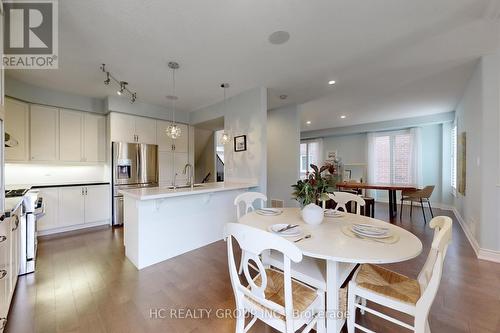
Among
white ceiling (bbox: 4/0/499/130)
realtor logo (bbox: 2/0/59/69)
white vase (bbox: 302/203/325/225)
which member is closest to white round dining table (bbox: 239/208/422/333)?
white vase (bbox: 302/203/325/225)

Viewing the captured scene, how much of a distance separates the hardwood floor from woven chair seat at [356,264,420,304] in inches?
17.0

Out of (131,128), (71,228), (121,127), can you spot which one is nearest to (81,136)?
(121,127)

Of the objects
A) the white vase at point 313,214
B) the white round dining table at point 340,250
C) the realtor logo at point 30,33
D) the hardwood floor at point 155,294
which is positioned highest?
the realtor logo at point 30,33

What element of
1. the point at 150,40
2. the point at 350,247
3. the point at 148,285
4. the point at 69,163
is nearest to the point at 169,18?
the point at 150,40

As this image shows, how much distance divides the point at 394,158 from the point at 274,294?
6.84 meters

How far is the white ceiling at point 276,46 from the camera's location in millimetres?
1816

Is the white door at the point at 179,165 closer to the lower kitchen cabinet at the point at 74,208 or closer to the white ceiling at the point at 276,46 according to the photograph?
the lower kitchen cabinet at the point at 74,208

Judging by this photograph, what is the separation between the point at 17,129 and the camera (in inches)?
131

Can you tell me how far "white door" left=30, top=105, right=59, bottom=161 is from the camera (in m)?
3.52

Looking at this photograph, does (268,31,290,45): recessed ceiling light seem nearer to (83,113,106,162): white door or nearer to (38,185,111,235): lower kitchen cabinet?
(83,113,106,162): white door

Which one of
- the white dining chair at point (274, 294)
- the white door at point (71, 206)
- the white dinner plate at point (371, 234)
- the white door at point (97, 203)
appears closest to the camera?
the white dining chair at point (274, 294)

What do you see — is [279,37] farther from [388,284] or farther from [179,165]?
[179,165]

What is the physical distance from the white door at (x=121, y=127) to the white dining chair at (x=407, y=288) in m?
4.57

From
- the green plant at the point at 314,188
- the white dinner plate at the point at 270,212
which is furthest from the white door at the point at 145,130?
the green plant at the point at 314,188
